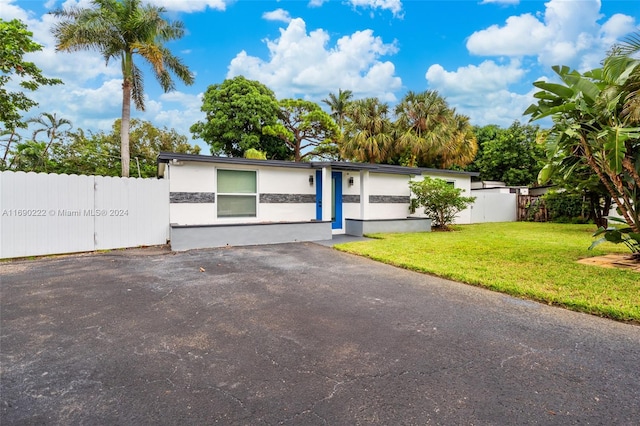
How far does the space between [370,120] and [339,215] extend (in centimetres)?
1124

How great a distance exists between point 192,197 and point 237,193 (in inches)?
53.8

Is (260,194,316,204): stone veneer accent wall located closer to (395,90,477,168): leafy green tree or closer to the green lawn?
the green lawn

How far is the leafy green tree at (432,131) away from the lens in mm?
19906

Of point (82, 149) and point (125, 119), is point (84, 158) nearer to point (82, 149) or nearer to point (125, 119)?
point (82, 149)

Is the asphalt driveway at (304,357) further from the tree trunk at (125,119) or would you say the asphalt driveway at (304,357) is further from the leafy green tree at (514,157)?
the leafy green tree at (514,157)

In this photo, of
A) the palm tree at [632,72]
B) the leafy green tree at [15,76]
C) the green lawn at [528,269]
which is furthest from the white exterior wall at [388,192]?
the leafy green tree at [15,76]

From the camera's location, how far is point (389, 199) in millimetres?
13266

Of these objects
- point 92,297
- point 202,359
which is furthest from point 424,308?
point 92,297

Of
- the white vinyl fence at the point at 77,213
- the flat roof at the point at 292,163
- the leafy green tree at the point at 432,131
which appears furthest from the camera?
the leafy green tree at the point at 432,131

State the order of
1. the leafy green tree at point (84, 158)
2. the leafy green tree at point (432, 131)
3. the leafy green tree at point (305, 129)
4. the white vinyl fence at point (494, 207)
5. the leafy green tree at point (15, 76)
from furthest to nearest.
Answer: the leafy green tree at point (305, 129)
the leafy green tree at point (432, 131)
the leafy green tree at point (84, 158)
the white vinyl fence at point (494, 207)
the leafy green tree at point (15, 76)

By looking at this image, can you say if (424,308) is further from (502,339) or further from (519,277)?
(519,277)

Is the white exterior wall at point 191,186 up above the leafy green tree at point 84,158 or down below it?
below

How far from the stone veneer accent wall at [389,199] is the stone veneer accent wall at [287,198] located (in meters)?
2.53

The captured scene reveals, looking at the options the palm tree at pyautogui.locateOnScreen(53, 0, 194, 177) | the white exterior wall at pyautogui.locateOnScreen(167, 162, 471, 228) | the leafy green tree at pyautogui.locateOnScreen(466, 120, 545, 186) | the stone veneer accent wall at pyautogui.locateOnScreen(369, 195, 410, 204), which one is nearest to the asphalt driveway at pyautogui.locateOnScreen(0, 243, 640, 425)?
the white exterior wall at pyautogui.locateOnScreen(167, 162, 471, 228)
